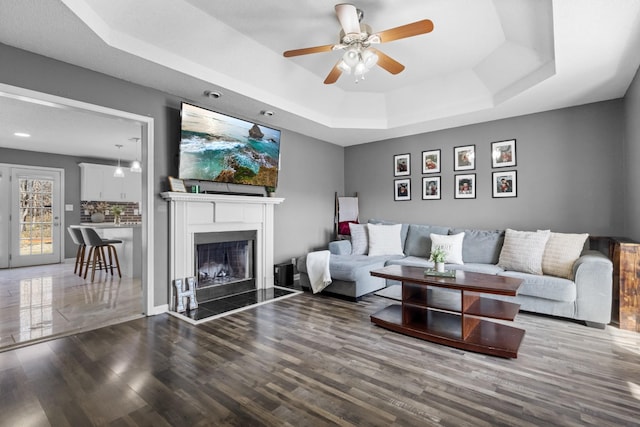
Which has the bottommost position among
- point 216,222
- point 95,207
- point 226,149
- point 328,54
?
point 216,222

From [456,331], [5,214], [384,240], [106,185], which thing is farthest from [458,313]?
[5,214]

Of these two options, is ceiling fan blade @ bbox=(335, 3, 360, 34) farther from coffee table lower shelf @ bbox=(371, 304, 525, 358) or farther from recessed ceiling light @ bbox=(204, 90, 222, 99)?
coffee table lower shelf @ bbox=(371, 304, 525, 358)

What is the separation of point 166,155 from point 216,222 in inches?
39.2

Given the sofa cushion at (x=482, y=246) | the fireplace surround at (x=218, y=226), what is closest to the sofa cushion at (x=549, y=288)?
the sofa cushion at (x=482, y=246)

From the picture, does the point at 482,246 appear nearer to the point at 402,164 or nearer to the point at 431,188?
the point at 431,188

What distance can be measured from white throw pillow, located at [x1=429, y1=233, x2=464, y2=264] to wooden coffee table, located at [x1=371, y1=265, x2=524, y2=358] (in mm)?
1073

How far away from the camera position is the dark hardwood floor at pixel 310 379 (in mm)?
1737

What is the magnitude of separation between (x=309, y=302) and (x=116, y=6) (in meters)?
3.44

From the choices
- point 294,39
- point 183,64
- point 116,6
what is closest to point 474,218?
point 294,39

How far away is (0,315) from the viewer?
3385 mm

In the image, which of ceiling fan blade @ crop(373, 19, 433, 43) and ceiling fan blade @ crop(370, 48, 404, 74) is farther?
ceiling fan blade @ crop(370, 48, 404, 74)

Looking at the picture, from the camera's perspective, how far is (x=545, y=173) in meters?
4.22

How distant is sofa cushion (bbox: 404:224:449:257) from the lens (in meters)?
4.77

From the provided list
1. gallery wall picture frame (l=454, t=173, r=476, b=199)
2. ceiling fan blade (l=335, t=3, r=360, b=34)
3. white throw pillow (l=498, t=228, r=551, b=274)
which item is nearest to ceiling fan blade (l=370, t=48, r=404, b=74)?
ceiling fan blade (l=335, t=3, r=360, b=34)
